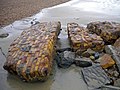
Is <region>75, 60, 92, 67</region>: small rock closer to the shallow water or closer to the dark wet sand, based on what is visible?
the shallow water

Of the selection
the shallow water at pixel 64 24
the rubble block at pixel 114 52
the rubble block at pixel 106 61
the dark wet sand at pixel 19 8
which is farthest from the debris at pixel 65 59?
the dark wet sand at pixel 19 8

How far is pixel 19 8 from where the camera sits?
35.4 ft

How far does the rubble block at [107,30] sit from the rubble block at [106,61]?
38.2 inches

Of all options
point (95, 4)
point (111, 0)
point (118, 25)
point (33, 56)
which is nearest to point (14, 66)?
point (33, 56)

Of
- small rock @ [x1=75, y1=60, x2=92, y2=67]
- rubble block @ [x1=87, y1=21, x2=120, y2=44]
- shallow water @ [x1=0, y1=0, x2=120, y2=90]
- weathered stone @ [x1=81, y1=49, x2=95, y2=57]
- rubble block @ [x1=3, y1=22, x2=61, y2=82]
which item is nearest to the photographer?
rubble block @ [x1=3, y1=22, x2=61, y2=82]

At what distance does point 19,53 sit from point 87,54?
1.68 m

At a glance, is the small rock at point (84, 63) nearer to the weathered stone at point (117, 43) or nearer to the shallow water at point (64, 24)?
the shallow water at point (64, 24)

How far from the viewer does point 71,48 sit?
20.3 ft

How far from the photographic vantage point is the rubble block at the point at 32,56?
472 cm

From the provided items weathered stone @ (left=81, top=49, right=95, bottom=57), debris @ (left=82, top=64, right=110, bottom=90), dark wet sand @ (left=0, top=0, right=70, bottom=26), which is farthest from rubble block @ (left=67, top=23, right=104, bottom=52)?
dark wet sand @ (left=0, top=0, right=70, bottom=26)

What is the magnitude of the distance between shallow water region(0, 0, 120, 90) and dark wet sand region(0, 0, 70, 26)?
42 cm

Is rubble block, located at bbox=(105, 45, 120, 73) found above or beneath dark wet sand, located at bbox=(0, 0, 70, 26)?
above

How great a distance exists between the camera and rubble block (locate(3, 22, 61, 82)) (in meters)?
4.72

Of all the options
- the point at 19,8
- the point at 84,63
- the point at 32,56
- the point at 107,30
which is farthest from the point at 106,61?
the point at 19,8
